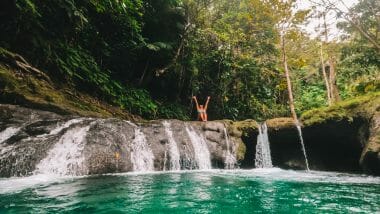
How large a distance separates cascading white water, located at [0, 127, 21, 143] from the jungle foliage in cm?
354

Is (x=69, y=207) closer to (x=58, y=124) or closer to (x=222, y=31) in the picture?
(x=58, y=124)

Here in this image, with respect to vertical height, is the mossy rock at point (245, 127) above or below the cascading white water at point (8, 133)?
above

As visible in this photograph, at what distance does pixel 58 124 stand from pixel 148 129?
114 inches

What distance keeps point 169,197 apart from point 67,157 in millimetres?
3475

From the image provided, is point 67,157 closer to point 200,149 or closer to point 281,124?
point 200,149

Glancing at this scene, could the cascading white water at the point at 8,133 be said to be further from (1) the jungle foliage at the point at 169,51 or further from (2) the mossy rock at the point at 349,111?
(2) the mossy rock at the point at 349,111

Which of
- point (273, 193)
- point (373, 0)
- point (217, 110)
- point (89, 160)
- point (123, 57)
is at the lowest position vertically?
point (273, 193)

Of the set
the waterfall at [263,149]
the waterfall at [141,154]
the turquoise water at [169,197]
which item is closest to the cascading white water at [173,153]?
the waterfall at [141,154]

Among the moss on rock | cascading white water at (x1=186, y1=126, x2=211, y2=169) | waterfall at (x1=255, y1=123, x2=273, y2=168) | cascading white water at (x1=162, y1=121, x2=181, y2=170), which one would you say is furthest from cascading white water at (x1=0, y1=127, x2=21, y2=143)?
waterfall at (x1=255, y1=123, x2=273, y2=168)

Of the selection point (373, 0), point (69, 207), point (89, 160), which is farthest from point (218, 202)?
point (373, 0)

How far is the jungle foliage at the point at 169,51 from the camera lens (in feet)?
34.6

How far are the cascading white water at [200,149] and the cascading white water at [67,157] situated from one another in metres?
4.17

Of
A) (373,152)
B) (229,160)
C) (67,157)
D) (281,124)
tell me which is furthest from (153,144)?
(373,152)

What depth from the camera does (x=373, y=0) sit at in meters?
13.2
